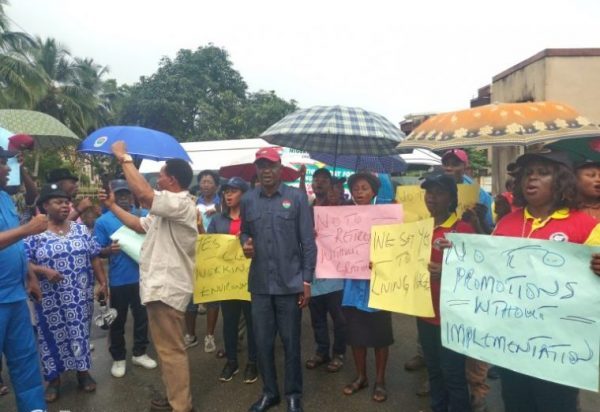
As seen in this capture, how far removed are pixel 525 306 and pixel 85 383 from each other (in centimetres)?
361

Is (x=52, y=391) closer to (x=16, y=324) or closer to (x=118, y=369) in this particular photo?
(x=118, y=369)

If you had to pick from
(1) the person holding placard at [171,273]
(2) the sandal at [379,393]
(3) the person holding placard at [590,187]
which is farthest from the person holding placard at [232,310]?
(3) the person holding placard at [590,187]

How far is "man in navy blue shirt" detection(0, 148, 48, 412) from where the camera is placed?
288 centimetres

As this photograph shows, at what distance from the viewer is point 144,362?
4473 mm

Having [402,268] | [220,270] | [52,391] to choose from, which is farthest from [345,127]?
[52,391]

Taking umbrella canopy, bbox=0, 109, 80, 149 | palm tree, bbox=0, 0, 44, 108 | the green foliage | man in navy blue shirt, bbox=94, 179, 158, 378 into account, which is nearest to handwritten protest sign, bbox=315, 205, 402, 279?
man in navy blue shirt, bbox=94, 179, 158, 378

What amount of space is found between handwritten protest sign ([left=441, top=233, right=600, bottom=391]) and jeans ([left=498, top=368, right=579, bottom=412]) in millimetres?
162

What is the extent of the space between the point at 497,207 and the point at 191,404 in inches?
129

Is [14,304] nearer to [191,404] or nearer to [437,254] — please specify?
[191,404]

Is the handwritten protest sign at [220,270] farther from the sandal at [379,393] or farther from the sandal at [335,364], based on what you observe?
the sandal at [379,393]

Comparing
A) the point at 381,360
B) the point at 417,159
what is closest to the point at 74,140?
the point at 381,360

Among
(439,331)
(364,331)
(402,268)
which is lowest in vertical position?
(364,331)

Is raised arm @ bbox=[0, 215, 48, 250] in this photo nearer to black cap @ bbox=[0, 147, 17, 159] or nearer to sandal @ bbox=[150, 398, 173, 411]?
black cap @ bbox=[0, 147, 17, 159]

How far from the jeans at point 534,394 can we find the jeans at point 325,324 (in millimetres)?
2087
